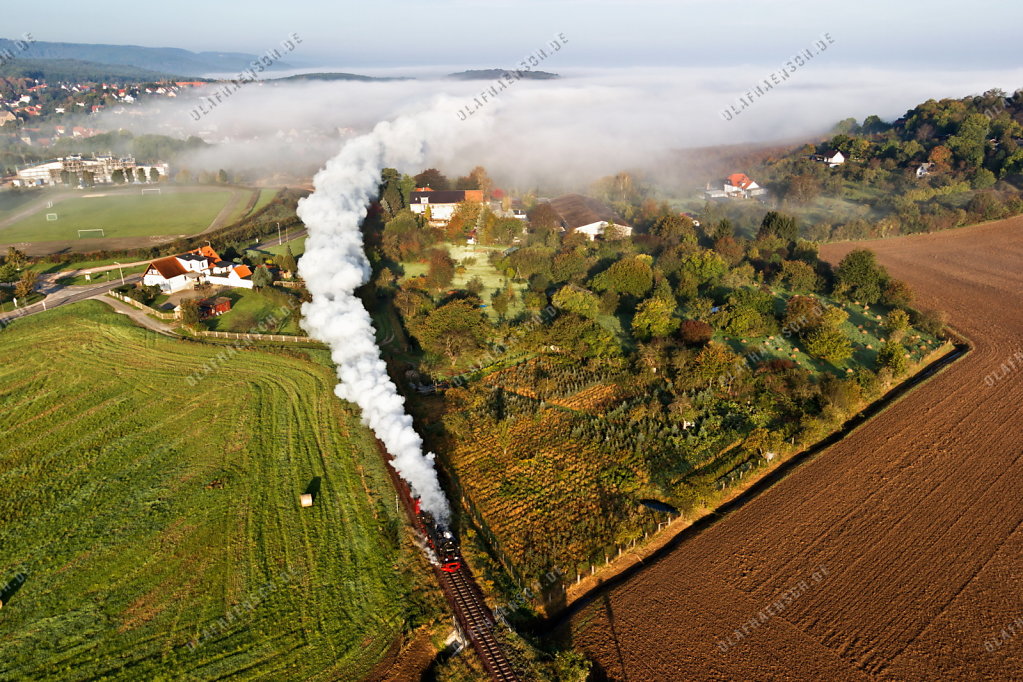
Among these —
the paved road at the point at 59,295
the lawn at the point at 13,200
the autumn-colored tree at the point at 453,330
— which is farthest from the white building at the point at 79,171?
the autumn-colored tree at the point at 453,330

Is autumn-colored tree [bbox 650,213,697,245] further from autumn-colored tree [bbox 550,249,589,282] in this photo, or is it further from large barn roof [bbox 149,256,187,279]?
large barn roof [bbox 149,256,187,279]

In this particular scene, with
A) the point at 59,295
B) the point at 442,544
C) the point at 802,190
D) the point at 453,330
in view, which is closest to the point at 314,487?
the point at 442,544

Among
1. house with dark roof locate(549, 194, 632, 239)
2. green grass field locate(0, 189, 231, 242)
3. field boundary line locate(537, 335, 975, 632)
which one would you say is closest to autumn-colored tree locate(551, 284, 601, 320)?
field boundary line locate(537, 335, 975, 632)

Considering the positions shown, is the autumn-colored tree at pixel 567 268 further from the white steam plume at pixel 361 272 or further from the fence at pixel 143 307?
the fence at pixel 143 307

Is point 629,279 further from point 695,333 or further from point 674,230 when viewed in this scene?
point 674,230

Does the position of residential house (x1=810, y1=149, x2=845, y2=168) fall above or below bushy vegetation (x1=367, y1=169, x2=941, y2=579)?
above

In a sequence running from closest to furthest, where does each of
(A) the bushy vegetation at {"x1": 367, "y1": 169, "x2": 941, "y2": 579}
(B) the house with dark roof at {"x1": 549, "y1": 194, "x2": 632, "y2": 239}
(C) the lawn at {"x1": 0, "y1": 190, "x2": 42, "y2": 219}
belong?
(A) the bushy vegetation at {"x1": 367, "y1": 169, "x2": 941, "y2": 579}
(B) the house with dark roof at {"x1": 549, "y1": 194, "x2": 632, "y2": 239}
(C) the lawn at {"x1": 0, "y1": 190, "x2": 42, "y2": 219}
